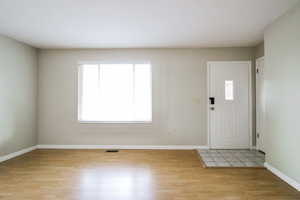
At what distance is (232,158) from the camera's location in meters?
3.86

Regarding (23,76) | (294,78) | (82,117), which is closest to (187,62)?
(294,78)

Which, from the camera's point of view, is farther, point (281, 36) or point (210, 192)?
point (281, 36)

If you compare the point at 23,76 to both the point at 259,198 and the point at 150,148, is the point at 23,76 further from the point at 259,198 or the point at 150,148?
the point at 259,198

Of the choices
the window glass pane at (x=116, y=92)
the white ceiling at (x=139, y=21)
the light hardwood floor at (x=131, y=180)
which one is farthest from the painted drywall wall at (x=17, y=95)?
the window glass pane at (x=116, y=92)

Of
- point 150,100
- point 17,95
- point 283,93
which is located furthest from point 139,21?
point 17,95

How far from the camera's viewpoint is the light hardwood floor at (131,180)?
241cm

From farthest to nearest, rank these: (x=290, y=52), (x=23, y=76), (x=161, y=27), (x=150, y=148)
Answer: (x=150, y=148) < (x=23, y=76) < (x=161, y=27) < (x=290, y=52)

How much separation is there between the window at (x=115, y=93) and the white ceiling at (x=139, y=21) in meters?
0.67

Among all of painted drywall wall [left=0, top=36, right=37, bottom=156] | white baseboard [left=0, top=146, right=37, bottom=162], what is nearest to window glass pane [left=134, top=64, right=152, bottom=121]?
painted drywall wall [left=0, top=36, right=37, bottom=156]

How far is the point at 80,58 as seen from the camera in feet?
15.6

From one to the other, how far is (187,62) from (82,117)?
2.85 m

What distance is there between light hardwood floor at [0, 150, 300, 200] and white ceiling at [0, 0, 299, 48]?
7.79 feet

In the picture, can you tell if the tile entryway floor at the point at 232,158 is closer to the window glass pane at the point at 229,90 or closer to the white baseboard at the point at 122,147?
the white baseboard at the point at 122,147

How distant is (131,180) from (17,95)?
309 centimetres
